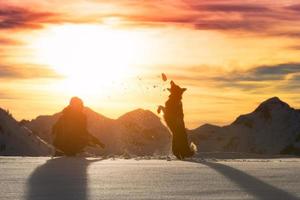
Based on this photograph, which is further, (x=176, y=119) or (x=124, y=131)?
(x=124, y=131)

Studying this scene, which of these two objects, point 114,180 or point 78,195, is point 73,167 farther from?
point 78,195

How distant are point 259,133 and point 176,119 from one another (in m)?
88.2

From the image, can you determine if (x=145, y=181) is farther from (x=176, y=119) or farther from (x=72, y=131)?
(x=176, y=119)

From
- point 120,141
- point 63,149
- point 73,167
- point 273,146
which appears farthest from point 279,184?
point 273,146

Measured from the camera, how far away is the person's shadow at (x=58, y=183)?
10.1m

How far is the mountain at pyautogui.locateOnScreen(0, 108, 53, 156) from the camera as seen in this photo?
1231 inches

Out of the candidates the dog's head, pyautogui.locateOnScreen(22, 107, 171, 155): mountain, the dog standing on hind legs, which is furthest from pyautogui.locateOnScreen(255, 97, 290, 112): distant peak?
the dog's head

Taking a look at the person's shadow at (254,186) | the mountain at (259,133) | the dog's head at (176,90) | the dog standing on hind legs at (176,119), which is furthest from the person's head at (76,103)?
the mountain at (259,133)

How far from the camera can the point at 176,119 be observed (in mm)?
23312

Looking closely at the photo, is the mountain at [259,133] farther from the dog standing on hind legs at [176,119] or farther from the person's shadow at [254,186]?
the person's shadow at [254,186]

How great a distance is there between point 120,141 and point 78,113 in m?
54.4

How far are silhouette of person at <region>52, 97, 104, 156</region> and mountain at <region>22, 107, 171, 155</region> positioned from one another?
43.7 metres

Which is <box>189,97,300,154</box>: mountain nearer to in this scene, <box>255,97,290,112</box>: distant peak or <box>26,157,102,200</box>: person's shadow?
<box>255,97,290,112</box>: distant peak

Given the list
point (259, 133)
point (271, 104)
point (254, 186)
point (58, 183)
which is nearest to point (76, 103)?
point (58, 183)
